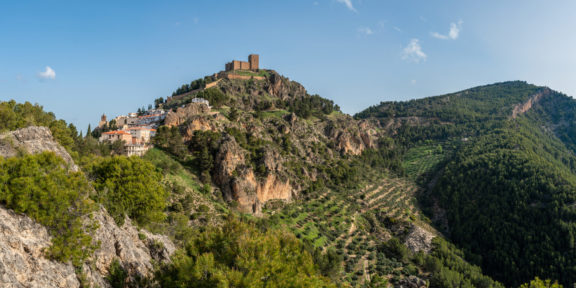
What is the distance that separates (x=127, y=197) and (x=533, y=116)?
233 meters

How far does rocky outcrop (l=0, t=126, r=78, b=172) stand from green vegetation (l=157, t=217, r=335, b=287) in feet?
41.9

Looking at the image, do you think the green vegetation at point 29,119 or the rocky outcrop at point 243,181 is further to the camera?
the rocky outcrop at point 243,181

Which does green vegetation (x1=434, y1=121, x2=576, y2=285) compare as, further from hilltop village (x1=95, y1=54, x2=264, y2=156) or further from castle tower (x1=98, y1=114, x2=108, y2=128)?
castle tower (x1=98, y1=114, x2=108, y2=128)

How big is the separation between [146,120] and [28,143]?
189 feet

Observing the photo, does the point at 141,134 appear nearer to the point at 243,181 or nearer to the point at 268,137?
the point at 243,181

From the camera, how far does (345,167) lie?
9256 centimetres

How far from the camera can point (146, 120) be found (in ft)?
267

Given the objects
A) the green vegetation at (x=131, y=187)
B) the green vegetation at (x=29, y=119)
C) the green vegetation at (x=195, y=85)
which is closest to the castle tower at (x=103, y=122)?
the green vegetation at (x=195, y=85)

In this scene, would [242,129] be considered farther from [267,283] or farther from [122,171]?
[267,283]

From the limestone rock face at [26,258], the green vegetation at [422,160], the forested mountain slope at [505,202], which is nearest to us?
the limestone rock face at [26,258]

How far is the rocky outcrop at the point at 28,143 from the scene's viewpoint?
23.9 meters

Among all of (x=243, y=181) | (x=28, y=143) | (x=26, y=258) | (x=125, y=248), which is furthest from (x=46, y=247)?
(x=243, y=181)

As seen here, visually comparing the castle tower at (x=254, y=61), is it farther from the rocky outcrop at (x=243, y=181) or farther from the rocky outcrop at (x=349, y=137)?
the rocky outcrop at (x=243, y=181)

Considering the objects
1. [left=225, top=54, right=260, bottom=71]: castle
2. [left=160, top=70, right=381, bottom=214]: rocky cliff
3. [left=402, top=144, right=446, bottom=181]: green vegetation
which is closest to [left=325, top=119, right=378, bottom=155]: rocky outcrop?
[left=160, top=70, right=381, bottom=214]: rocky cliff
